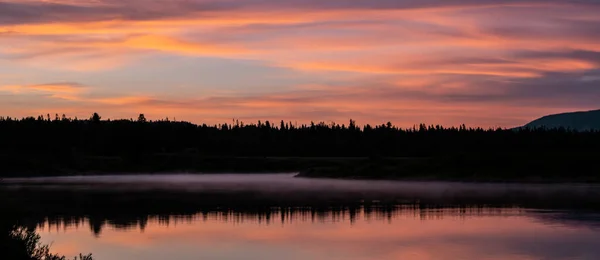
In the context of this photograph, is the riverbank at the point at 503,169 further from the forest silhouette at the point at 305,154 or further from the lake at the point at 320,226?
the lake at the point at 320,226

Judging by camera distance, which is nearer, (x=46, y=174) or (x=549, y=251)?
(x=549, y=251)

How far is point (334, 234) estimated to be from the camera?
125 ft

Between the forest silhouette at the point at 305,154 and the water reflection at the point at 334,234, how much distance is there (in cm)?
4784

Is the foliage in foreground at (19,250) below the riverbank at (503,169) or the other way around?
below

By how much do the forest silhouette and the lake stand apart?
31.9 metres

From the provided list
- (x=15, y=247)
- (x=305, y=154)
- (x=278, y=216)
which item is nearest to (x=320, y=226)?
(x=278, y=216)

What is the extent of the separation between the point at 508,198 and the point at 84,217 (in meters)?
32.2

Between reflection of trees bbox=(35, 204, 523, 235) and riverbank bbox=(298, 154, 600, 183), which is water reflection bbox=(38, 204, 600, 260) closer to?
reflection of trees bbox=(35, 204, 523, 235)

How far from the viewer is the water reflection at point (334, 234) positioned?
104 feet

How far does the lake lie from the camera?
3212 cm

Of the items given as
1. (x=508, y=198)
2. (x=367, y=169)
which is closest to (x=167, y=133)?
(x=367, y=169)

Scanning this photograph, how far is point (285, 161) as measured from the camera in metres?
158

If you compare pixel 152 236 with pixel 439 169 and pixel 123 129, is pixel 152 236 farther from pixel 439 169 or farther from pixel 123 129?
pixel 123 129

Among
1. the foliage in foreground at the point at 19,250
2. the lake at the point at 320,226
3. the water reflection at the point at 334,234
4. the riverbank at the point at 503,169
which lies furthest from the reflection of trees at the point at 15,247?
the riverbank at the point at 503,169
